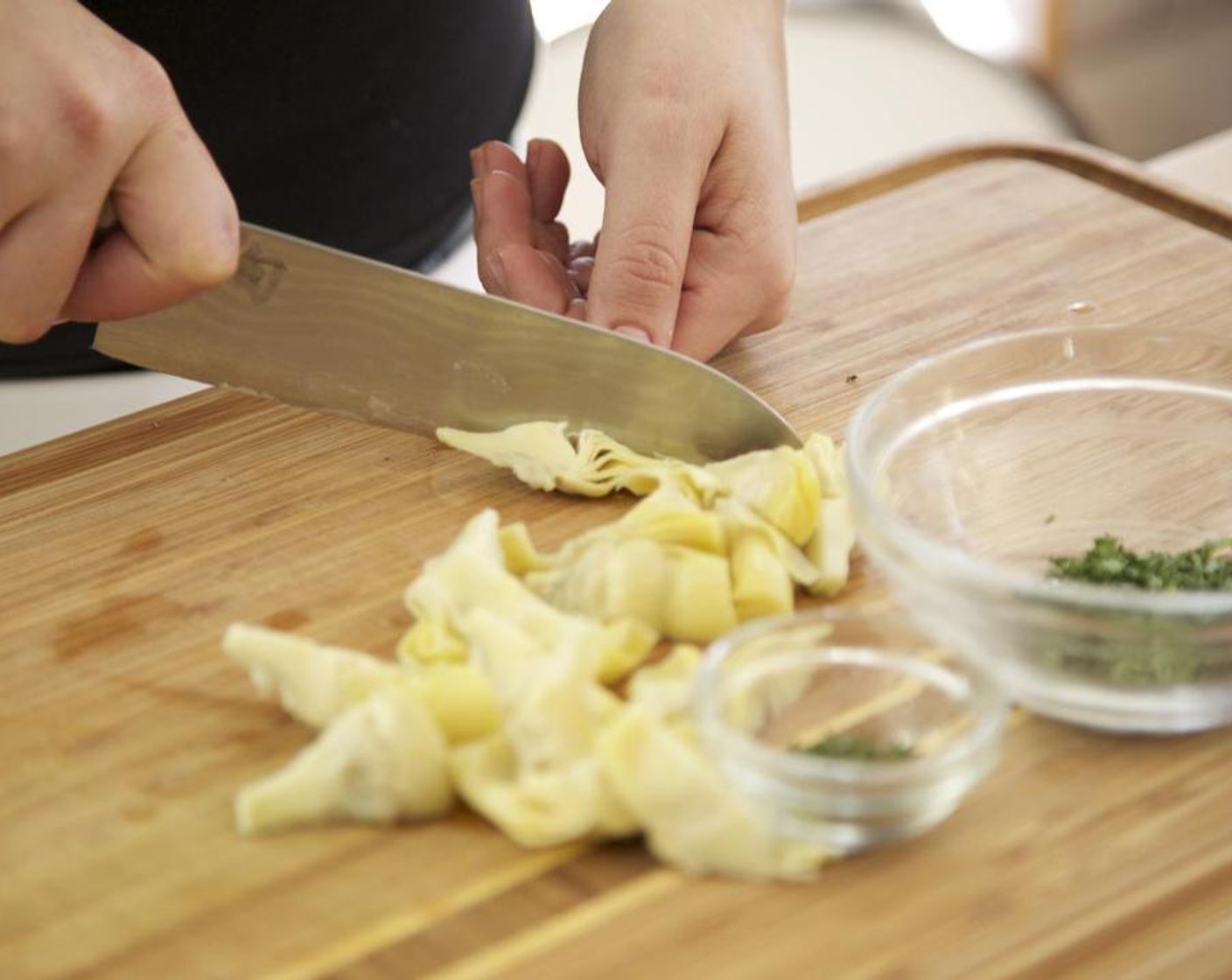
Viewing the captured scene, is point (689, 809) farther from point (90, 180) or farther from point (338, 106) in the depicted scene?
point (338, 106)

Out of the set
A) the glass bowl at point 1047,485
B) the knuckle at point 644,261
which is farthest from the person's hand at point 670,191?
the glass bowl at point 1047,485

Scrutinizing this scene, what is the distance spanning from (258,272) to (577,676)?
0.45m

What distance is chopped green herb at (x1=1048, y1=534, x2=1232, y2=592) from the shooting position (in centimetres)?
118

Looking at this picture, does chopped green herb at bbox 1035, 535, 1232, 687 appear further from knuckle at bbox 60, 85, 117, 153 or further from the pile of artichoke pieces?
knuckle at bbox 60, 85, 117, 153

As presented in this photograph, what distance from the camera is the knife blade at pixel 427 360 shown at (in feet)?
4.42

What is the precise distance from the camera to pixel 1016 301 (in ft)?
5.28

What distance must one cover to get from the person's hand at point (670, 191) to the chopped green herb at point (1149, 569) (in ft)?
1.30

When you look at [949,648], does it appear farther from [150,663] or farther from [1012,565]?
[150,663]

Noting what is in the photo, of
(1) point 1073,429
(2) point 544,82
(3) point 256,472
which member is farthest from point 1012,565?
(2) point 544,82

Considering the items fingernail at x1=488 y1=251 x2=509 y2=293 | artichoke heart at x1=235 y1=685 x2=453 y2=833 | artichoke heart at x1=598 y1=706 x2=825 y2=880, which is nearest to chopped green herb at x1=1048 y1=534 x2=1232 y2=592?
artichoke heart at x1=598 y1=706 x2=825 y2=880

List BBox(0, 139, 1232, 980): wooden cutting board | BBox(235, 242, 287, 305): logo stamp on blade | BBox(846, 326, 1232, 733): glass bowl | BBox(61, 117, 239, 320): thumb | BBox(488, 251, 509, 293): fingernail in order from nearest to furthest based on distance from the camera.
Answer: BBox(0, 139, 1232, 980): wooden cutting board < BBox(846, 326, 1232, 733): glass bowl < BBox(61, 117, 239, 320): thumb < BBox(235, 242, 287, 305): logo stamp on blade < BBox(488, 251, 509, 293): fingernail

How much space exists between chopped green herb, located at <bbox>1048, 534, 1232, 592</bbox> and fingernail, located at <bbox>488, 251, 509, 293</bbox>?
55 centimetres

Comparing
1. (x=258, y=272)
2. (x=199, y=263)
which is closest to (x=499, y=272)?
(x=258, y=272)

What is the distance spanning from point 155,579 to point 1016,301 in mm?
780
